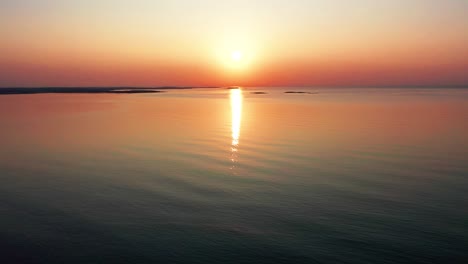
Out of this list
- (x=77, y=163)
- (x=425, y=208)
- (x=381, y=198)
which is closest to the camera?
(x=425, y=208)

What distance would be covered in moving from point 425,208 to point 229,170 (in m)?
10.1

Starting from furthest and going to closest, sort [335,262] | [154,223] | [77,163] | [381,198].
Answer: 1. [77,163]
2. [381,198]
3. [154,223]
4. [335,262]

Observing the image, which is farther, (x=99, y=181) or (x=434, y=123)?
(x=434, y=123)

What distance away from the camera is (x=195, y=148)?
1118 inches

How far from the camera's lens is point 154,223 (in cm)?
1307

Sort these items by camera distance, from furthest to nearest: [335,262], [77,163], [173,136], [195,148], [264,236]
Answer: [173,136]
[195,148]
[77,163]
[264,236]
[335,262]

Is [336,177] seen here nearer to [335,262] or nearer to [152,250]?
[335,262]

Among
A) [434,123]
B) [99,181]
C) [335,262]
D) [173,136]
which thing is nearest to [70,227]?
[99,181]

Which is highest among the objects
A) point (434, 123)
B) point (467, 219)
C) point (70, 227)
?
point (434, 123)

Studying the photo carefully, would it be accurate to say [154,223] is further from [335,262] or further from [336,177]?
[336,177]

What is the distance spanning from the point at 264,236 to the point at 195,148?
1696cm

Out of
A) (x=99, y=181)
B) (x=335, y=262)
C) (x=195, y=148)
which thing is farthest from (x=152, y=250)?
(x=195, y=148)

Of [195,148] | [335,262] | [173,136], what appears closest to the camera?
[335,262]

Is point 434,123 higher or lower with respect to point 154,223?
higher
